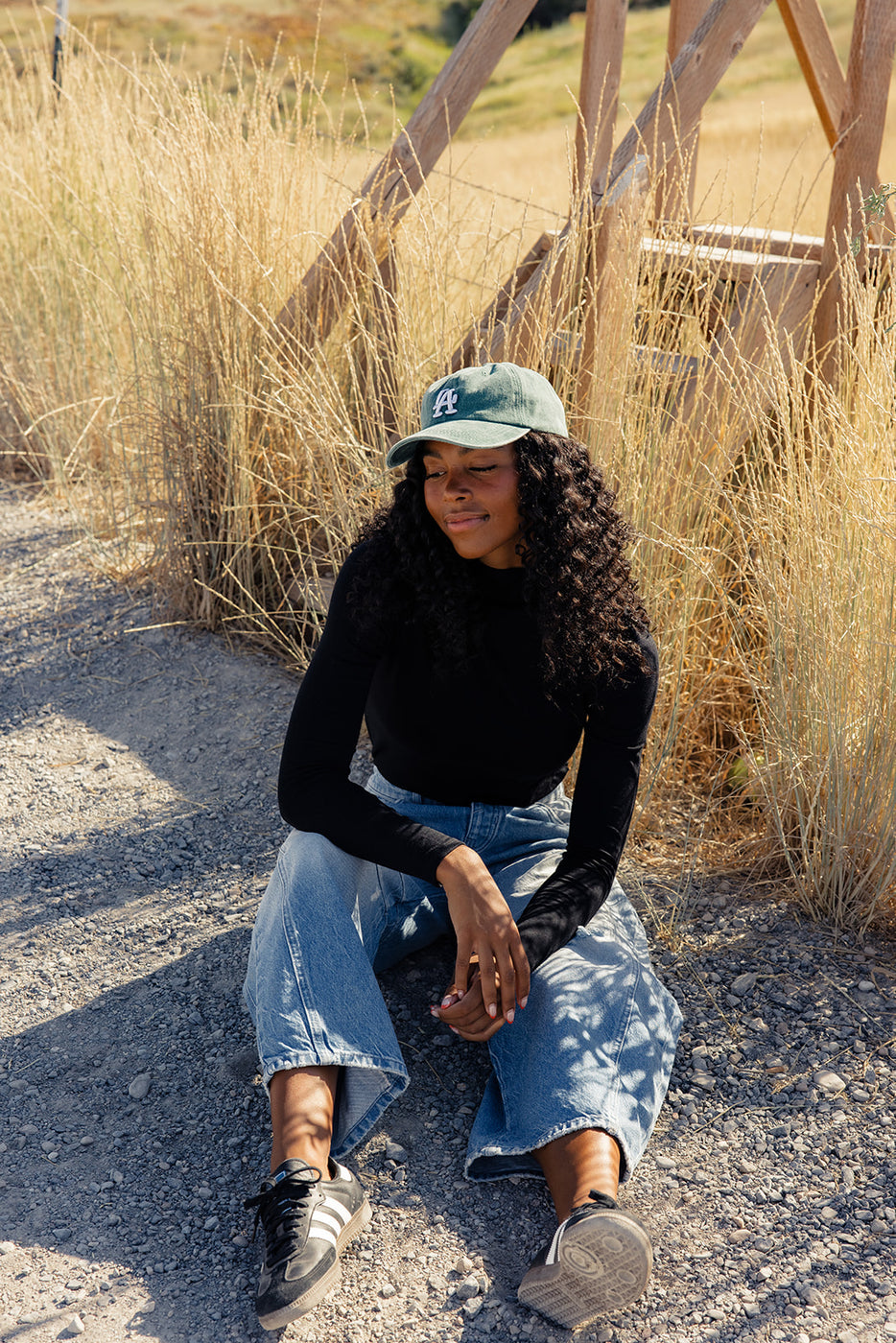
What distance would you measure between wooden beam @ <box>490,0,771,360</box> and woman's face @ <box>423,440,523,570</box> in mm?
905

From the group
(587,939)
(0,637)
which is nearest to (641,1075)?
(587,939)

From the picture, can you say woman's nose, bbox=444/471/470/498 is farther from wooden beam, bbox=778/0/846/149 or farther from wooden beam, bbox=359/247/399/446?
wooden beam, bbox=778/0/846/149

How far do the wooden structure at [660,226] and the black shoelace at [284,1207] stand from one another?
156cm

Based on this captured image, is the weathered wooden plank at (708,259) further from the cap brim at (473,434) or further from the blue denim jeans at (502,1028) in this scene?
the blue denim jeans at (502,1028)

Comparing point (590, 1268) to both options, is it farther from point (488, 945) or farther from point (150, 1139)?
point (150, 1139)

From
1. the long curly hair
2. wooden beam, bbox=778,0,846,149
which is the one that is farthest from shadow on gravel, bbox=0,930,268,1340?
wooden beam, bbox=778,0,846,149

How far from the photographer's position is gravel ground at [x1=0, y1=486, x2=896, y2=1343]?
1484 millimetres

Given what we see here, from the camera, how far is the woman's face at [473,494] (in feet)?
5.56

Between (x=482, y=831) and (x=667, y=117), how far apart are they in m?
1.83

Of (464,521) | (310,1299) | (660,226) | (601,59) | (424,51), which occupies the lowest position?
(310,1299)

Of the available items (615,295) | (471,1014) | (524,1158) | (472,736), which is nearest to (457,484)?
(472,736)

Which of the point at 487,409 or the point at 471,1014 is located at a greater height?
the point at 487,409

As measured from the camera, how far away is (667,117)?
2662 millimetres

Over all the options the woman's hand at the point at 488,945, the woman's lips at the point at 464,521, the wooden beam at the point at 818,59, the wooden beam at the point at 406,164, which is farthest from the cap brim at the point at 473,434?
the wooden beam at the point at 818,59
